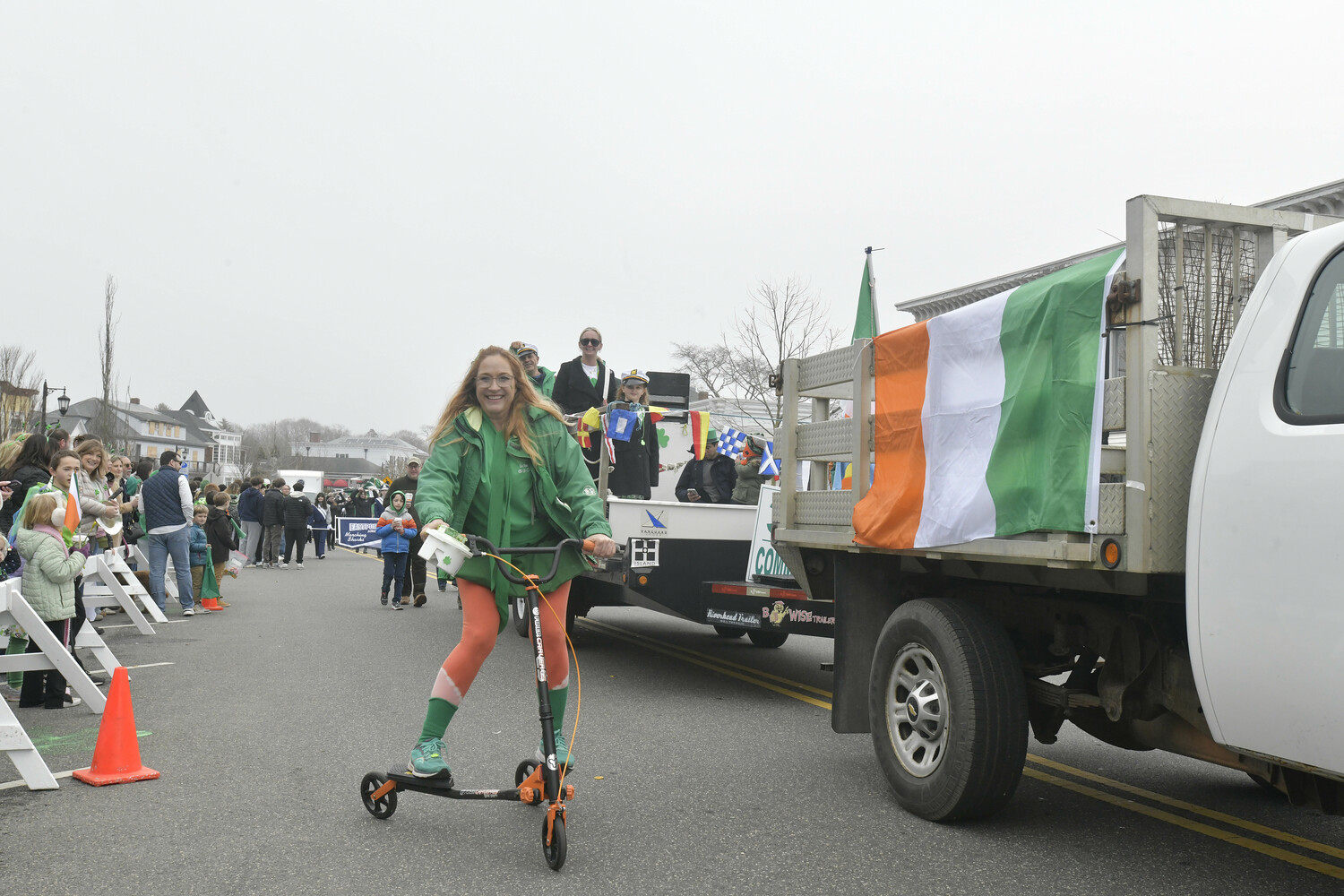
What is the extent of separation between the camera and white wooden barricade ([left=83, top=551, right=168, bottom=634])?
10.6 meters

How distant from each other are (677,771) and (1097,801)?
2006 mm

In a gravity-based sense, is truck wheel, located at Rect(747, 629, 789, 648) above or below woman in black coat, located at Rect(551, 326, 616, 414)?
below

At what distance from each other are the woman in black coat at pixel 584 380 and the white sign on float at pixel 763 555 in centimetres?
241

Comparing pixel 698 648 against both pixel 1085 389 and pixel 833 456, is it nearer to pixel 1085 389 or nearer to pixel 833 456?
pixel 833 456

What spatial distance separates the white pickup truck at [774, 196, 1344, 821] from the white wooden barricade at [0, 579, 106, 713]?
424 cm

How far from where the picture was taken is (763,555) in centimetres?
816

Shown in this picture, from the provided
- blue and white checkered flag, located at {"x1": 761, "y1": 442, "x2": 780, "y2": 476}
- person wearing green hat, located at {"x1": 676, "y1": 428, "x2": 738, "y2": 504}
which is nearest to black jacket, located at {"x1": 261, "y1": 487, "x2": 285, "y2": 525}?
person wearing green hat, located at {"x1": 676, "y1": 428, "x2": 738, "y2": 504}

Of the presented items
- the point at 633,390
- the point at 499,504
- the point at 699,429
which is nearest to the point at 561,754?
the point at 499,504

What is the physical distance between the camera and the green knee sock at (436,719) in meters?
4.50

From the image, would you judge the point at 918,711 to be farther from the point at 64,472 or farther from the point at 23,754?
the point at 64,472

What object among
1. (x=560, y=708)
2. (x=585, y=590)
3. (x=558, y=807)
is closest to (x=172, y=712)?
(x=585, y=590)

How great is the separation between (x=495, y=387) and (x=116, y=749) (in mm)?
2733

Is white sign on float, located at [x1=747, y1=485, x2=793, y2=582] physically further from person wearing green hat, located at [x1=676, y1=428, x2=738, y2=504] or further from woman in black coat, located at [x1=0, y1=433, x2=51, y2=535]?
woman in black coat, located at [x1=0, y1=433, x2=51, y2=535]

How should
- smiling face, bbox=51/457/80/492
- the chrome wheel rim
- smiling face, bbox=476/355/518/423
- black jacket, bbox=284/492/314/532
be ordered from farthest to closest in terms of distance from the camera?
black jacket, bbox=284/492/314/532 < smiling face, bbox=51/457/80/492 < smiling face, bbox=476/355/518/423 < the chrome wheel rim
